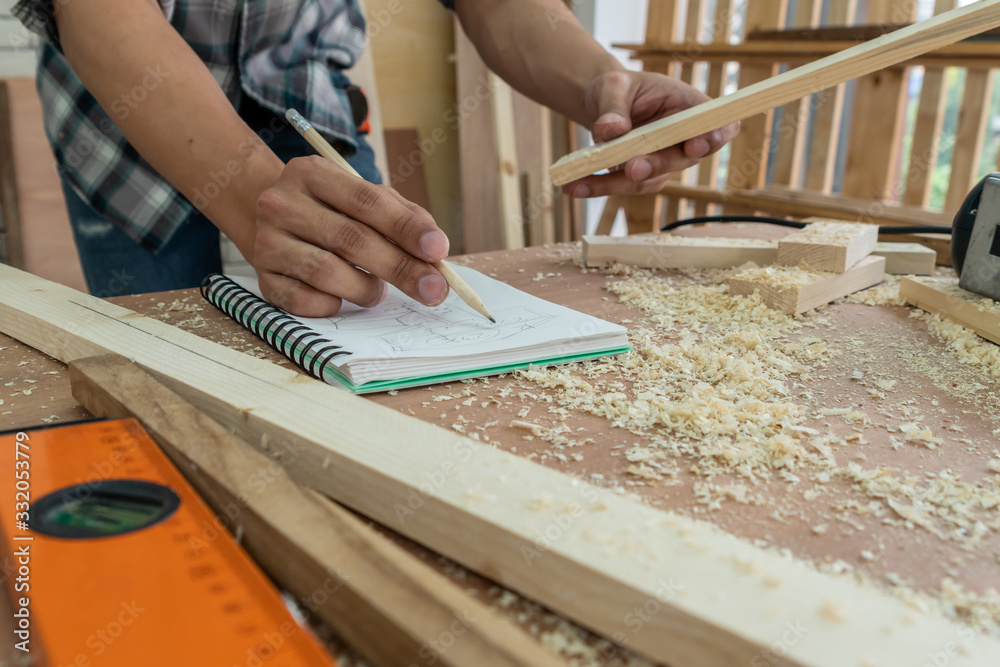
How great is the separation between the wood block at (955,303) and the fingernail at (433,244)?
682 mm

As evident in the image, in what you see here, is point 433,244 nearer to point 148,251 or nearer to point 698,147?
point 698,147

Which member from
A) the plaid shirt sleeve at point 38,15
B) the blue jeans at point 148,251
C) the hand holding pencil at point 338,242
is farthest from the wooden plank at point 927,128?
the plaid shirt sleeve at point 38,15

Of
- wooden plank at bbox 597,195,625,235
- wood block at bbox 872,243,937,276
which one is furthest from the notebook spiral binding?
wooden plank at bbox 597,195,625,235

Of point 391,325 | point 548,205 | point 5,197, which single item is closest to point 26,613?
point 391,325

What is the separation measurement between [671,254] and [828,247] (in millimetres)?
271

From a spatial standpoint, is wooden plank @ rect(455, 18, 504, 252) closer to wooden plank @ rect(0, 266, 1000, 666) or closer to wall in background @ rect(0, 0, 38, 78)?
wall in background @ rect(0, 0, 38, 78)

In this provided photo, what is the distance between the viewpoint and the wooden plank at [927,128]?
2.55 meters

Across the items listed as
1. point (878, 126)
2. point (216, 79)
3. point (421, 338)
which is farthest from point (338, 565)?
point (878, 126)

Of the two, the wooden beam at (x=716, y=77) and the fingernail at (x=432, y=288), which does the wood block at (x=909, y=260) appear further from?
the wooden beam at (x=716, y=77)

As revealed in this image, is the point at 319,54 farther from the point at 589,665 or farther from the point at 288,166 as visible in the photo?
the point at 589,665

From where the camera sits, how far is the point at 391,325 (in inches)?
32.8

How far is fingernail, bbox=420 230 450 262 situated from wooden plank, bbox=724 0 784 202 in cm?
257

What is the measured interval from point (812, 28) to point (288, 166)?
2593mm

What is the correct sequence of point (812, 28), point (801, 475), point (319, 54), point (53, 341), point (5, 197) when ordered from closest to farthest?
point (801, 475) → point (53, 341) → point (319, 54) → point (5, 197) → point (812, 28)
